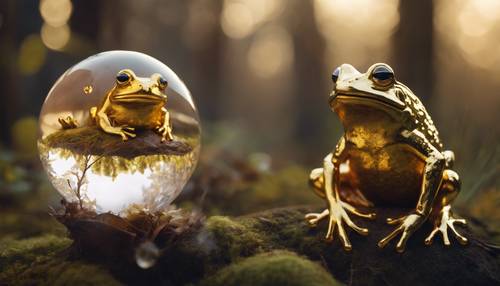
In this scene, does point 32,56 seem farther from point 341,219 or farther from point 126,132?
point 341,219

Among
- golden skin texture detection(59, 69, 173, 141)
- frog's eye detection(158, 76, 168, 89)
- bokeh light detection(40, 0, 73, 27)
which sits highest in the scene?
bokeh light detection(40, 0, 73, 27)

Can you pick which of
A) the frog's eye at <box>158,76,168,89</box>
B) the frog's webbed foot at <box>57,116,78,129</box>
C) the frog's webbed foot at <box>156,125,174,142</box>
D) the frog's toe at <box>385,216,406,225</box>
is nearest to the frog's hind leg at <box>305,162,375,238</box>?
the frog's toe at <box>385,216,406,225</box>

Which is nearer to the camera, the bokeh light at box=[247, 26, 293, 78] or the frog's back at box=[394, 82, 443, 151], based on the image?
the frog's back at box=[394, 82, 443, 151]

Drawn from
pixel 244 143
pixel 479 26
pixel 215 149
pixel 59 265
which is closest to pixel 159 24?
pixel 244 143

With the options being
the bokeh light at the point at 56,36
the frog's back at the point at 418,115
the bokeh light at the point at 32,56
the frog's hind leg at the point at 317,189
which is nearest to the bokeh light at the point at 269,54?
the bokeh light at the point at 56,36

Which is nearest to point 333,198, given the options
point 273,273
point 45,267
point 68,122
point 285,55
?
point 273,273

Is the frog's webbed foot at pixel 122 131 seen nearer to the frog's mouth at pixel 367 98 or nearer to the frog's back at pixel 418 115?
the frog's mouth at pixel 367 98

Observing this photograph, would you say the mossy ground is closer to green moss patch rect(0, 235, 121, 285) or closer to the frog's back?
green moss patch rect(0, 235, 121, 285)
